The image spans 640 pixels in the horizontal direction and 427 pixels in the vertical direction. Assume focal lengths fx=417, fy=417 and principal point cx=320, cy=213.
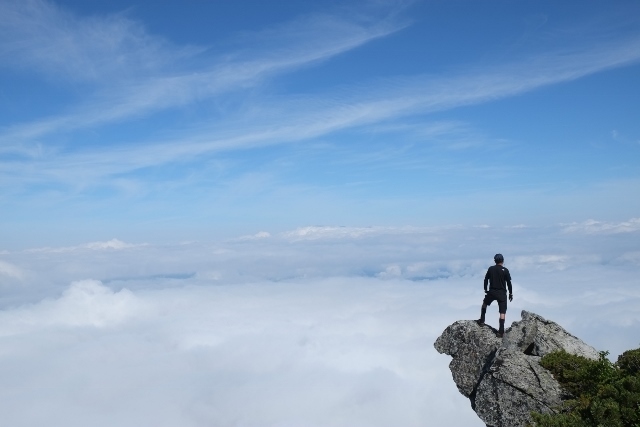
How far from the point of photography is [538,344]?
739 inches

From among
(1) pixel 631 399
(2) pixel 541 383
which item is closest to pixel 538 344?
(2) pixel 541 383

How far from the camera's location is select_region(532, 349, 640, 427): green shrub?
1236 centimetres

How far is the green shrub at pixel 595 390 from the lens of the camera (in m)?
12.4

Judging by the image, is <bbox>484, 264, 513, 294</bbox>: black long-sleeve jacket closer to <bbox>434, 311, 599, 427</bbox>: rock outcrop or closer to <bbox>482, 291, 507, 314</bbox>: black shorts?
<bbox>482, 291, 507, 314</bbox>: black shorts

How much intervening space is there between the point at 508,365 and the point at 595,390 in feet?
9.62

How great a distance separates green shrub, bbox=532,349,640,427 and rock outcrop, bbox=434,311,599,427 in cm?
52

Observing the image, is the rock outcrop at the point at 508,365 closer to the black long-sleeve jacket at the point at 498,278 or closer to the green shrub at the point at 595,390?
the green shrub at the point at 595,390

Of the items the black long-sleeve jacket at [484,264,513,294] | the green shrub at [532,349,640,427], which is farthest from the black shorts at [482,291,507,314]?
the green shrub at [532,349,640,427]

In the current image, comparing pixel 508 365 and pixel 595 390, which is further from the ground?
pixel 508 365

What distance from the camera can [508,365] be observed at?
16.7m

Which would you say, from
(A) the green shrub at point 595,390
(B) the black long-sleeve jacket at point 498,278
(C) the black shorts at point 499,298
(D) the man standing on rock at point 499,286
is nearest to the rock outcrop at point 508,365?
(A) the green shrub at point 595,390

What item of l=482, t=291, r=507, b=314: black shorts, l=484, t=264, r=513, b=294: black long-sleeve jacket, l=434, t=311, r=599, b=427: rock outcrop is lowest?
l=434, t=311, r=599, b=427: rock outcrop

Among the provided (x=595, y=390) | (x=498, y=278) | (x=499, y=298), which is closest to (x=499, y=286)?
(x=498, y=278)

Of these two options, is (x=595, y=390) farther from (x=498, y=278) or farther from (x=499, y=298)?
(x=498, y=278)
